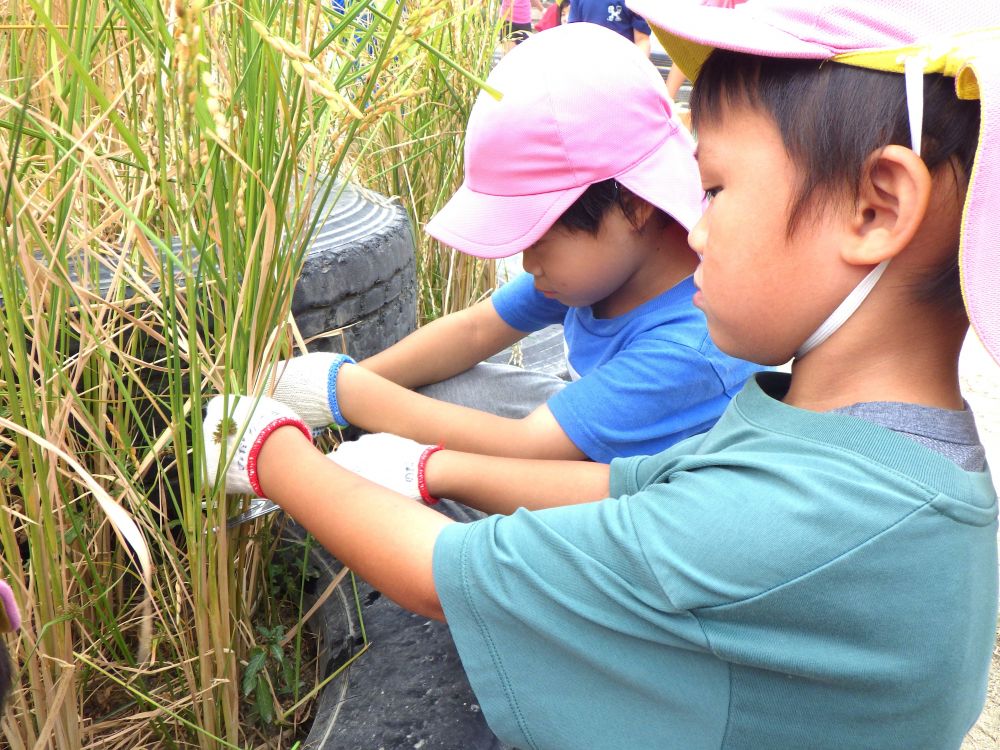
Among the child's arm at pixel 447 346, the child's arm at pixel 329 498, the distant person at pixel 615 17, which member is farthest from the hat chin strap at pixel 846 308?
the distant person at pixel 615 17

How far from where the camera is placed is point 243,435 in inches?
40.5

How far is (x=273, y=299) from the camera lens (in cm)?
98

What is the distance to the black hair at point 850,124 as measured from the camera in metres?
0.80

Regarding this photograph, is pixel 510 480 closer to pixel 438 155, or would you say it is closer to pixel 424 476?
pixel 424 476

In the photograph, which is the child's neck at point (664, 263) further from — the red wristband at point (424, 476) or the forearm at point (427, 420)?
the red wristband at point (424, 476)

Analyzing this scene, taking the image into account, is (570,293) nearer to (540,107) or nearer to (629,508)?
(540,107)

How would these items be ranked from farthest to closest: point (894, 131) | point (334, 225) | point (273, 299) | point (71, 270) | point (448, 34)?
point (448, 34)
point (334, 225)
point (71, 270)
point (273, 299)
point (894, 131)

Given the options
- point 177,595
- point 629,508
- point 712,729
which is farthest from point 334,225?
point 712,729

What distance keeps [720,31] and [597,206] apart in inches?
22.4

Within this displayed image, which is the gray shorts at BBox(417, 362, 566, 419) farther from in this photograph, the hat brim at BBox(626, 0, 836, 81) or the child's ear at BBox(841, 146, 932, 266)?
the child's ear at BBox(841, 146, 932, 266)

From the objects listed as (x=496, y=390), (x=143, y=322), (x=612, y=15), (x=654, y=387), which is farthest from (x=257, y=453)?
(x=612, y=15)

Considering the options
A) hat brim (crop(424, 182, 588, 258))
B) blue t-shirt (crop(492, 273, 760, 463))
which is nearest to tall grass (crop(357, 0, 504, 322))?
hat brim (crop(424, 182, 588, 258))

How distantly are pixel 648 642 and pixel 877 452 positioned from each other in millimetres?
260

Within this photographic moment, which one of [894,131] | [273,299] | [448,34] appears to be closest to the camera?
[894,131]
